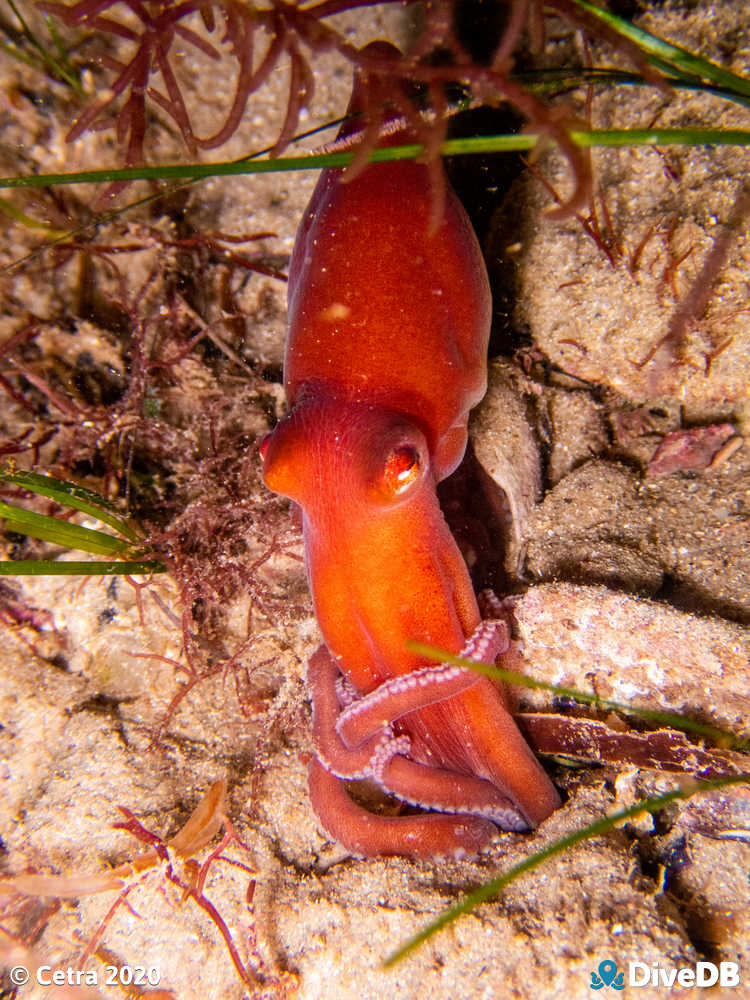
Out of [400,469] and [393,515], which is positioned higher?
[400,469]

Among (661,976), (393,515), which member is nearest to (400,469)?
(393,515)

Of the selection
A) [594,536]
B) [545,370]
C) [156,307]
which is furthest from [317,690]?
[156,307]

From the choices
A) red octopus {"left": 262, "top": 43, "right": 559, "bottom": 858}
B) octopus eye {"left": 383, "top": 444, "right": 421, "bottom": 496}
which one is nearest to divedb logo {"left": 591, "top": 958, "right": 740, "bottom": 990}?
red octopus {"left": 262, "top": 43, "right": 559, "bottom": 858}

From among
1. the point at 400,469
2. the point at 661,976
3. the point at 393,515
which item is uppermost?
the point at 400,469

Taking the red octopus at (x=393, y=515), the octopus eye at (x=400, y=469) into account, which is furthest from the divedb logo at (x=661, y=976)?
the octopus eye at (x=400, y=469)

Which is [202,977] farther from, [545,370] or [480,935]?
[545,370]

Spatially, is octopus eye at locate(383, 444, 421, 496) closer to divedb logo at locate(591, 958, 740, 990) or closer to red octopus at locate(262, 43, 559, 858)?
red octopus at locate(262, 43, 559, 858)

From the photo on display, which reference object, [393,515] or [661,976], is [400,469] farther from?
[661,976]
